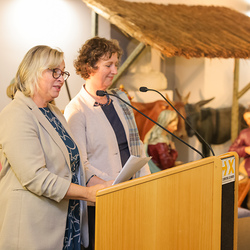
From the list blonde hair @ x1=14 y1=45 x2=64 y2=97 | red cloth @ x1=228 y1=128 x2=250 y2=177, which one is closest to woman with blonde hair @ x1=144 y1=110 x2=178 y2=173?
red cloth @ x1=228 y1=128 x2=250 y2=177

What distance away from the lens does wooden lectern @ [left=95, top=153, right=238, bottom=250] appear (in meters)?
1.84

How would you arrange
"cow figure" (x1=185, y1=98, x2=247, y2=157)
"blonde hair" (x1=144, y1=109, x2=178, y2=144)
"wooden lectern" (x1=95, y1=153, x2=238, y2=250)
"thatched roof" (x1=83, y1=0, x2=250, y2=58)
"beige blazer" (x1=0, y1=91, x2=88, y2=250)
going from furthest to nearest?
"cow figure" (x1=185, y1=98, x2=247, y2=157), "blonde hair" (x1=144, y1=109, x2=178, y2=144), "thatched roof" (x1=83, y1=0, x2=250, y2=58), "beige blazer" (x1=0, y1=91, x2=88, y2=250), "wooden lectern" (x1=95, y1=153, x2=238, y2=250)

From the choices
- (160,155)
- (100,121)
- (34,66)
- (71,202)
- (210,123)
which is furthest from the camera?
(210,123)

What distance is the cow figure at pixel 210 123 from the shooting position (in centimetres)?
646

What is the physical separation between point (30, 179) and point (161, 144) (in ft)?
10.6

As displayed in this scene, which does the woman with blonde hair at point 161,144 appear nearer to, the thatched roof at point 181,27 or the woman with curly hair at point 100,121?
the thatched roof at point 181,27

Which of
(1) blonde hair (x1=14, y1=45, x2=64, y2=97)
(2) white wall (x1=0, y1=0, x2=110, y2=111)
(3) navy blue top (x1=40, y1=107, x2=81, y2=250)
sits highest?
(2) white wall (x1=0, y1=0, x2=110, y2=111)

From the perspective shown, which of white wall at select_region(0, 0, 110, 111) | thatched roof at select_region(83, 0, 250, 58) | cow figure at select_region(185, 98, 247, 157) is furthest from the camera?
cow figure at select_region(185, 98, 247, 157)

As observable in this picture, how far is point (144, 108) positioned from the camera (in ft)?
18.4

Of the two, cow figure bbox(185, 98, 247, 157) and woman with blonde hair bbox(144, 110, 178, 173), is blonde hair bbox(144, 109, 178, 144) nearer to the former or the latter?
woman with blonde hair bbox(144, 110, 178, 173)

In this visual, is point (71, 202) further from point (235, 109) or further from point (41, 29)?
point (235, 109)

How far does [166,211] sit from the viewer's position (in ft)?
6.41

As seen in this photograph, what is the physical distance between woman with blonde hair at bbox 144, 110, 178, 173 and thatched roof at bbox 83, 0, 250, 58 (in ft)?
2.53

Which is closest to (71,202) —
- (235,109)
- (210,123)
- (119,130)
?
(119,130)
